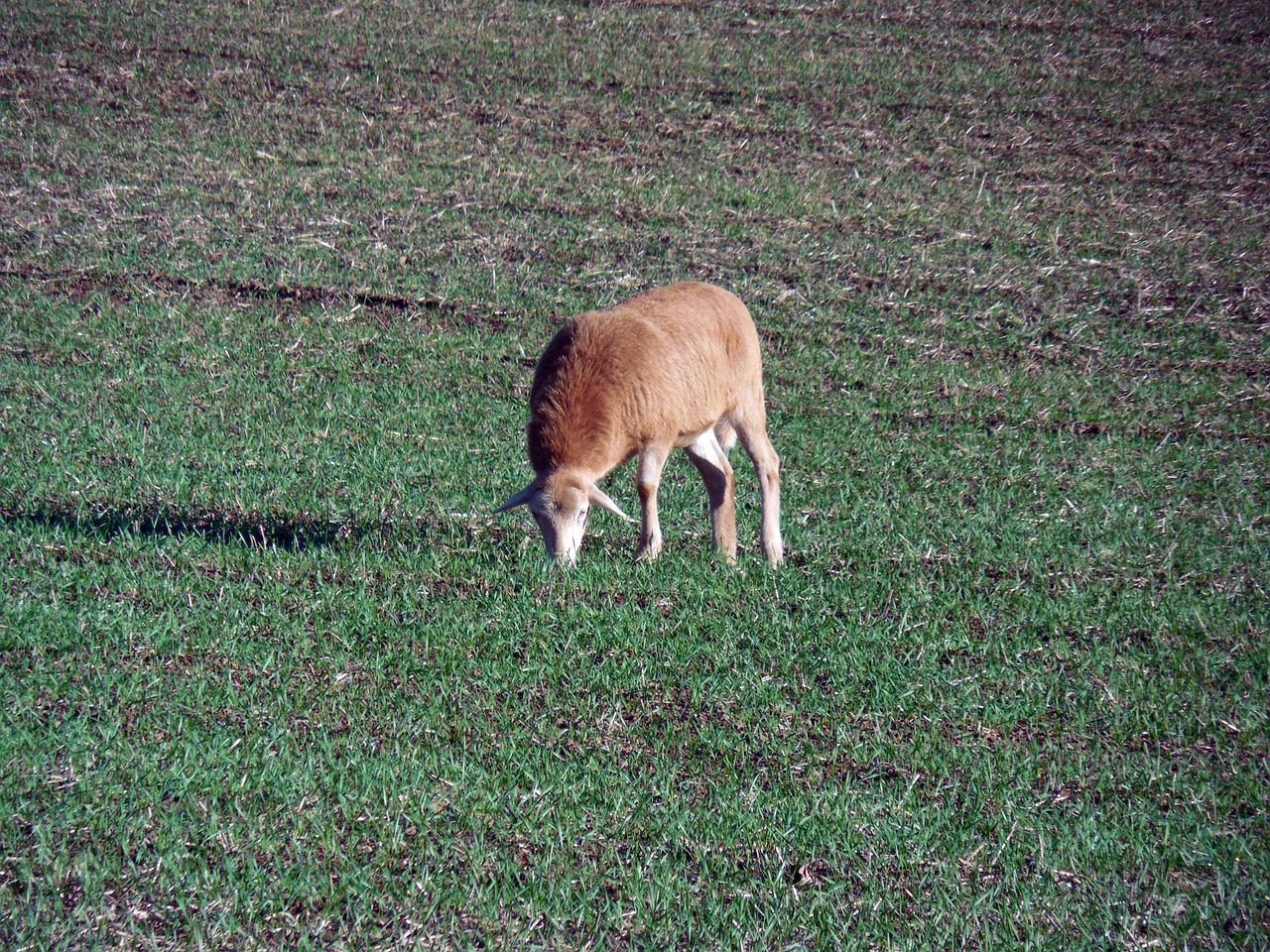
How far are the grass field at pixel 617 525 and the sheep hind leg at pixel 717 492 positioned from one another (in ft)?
0.82

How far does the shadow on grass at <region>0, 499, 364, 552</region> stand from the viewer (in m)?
6.03

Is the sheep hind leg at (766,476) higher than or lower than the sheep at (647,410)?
lower

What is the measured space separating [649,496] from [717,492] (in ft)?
1.76

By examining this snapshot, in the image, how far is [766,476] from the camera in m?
6.64

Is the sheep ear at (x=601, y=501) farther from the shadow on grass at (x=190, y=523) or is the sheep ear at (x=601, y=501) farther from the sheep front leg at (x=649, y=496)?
the shadow on grass at (x=190, y=523)

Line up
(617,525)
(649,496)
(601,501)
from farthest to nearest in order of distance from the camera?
(617,525)
(649,496)
(601,501)

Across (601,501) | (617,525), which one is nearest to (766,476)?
(617,525)

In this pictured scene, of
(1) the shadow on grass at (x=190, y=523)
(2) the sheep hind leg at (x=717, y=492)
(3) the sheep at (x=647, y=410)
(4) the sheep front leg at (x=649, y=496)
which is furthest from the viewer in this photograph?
(2) the sheep hind leg at (x=717, y=492)

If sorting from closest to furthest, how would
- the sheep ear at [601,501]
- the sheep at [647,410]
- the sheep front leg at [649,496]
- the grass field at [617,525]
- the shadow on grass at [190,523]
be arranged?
the grass field at [617,525] < the sheep ear at [601,501] < the sheep at [647,410] < the shadow on grass at [190,523] < the sheep front leg at [649,496]

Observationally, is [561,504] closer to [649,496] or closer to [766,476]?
[649,496]

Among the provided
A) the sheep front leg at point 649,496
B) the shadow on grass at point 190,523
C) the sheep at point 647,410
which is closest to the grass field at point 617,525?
the shadow on grass at point 190,523

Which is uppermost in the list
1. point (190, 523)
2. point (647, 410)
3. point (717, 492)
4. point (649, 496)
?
point (647, 410)

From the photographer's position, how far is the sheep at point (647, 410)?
225 inches

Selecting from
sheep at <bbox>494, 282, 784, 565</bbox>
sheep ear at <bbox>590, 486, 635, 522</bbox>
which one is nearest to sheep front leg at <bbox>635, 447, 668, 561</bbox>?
sheep at <bbox>494, 282, 784, 565</bbox>
